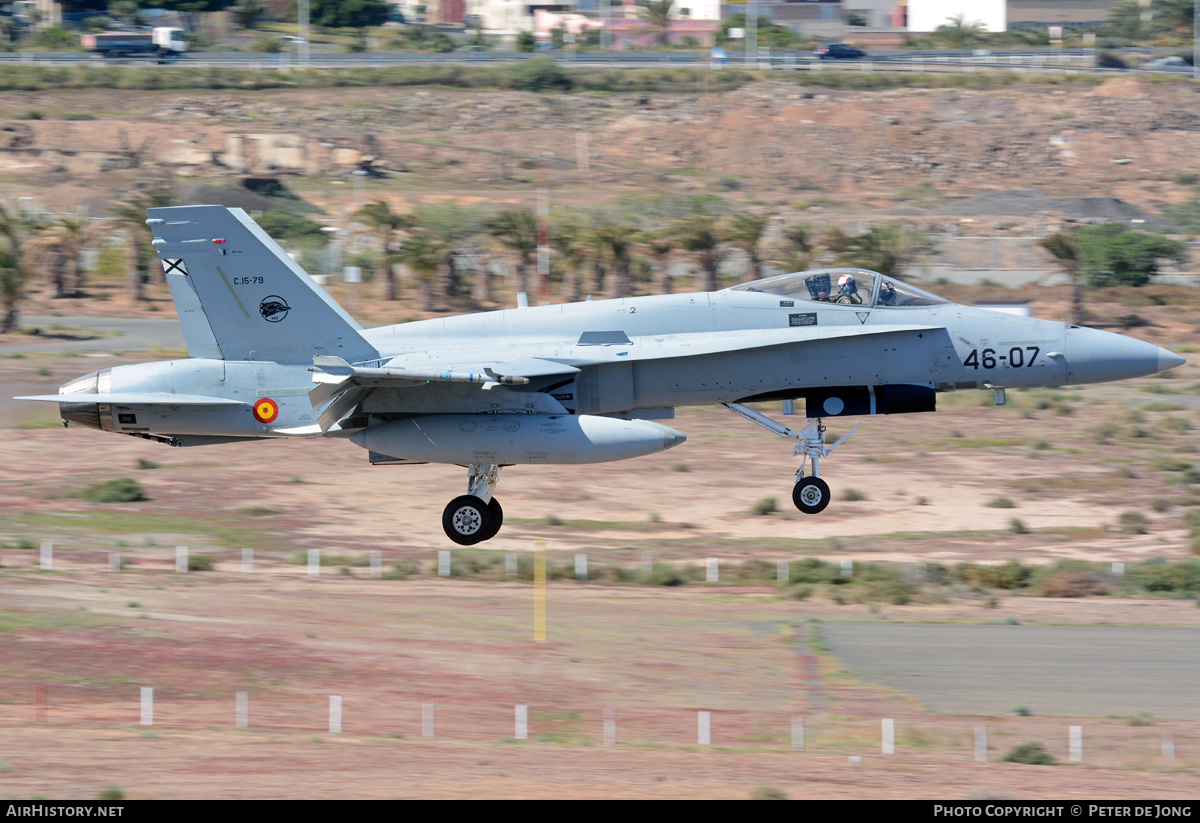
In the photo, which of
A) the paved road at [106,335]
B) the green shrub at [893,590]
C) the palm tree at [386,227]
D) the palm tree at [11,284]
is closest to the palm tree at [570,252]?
the palm tree at [386,227]

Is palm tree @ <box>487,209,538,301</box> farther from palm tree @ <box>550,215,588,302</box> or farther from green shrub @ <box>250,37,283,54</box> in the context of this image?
green shrub @ <box>250,37,283,54</box>

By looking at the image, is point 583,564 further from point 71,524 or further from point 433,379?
point 71,524

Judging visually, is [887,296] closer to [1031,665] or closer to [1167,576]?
[1031,665]

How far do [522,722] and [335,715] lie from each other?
2.64 metres

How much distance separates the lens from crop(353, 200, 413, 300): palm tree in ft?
203

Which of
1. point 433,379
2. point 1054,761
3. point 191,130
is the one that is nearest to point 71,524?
point 433,379

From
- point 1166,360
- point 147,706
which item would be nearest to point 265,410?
point 147,706

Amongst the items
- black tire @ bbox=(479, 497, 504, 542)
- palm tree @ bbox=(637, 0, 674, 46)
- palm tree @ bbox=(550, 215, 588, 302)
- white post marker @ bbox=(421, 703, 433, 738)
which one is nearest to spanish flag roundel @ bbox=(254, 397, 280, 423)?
black tire @ bbox=(479, 497, 504, 542)

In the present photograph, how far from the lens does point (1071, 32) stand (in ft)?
400

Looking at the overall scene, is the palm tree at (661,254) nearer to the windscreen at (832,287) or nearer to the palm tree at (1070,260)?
the palm tree at (1070,260)

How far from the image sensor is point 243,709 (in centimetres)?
2009

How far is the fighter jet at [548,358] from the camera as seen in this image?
842 inches

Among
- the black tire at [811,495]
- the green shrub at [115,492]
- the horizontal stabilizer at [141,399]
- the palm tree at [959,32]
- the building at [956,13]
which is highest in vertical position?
the building at [956,13]

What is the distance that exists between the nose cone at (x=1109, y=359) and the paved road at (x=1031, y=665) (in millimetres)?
5026
